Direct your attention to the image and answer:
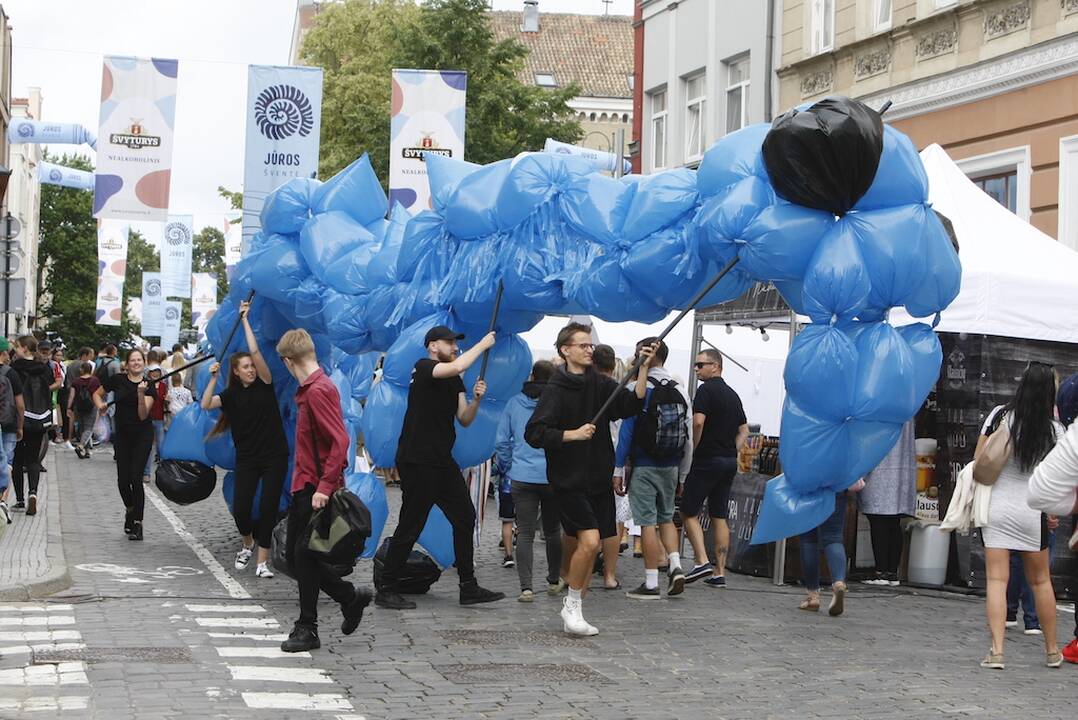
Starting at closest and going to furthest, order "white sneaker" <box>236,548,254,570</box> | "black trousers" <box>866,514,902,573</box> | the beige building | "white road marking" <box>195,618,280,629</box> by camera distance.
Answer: "white road marking" <box>195,618,280,629</box> < "white sneaker" <box>236,548,254,570</box> < "black trousers" <box>866,514,902,573</box> < the beige building

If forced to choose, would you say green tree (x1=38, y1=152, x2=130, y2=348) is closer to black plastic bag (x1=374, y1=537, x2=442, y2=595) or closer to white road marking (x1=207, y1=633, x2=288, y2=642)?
black plastic bag (x1=374, y1=537, x2=442, y2=595)

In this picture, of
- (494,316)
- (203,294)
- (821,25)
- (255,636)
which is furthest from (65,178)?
(255,636)

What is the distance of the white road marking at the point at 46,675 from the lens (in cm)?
752

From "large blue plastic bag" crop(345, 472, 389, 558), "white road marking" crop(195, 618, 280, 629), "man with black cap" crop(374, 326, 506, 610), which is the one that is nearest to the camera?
"white road marking" crop(195, 618, 280, 629)

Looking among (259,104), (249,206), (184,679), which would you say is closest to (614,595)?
(184,679)

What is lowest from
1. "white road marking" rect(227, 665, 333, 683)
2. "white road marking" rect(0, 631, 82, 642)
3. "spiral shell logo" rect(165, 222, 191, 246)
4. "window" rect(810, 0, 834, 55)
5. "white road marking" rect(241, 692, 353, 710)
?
"white road marking" rect(241, 692, 353, 710)

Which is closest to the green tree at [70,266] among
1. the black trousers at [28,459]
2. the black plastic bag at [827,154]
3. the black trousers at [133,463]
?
the black trousers at [28,459]

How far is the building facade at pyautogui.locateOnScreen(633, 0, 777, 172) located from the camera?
25.2 m

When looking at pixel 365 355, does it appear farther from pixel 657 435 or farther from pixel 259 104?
pixel 259 104

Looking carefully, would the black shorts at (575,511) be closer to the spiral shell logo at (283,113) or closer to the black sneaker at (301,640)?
the black sneaker at (301,640)

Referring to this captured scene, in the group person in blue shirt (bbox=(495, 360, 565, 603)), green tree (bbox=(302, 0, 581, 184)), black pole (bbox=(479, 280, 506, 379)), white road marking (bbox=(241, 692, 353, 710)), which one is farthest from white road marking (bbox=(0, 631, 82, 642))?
green tree (bbox=(302, 0, 581, 184))

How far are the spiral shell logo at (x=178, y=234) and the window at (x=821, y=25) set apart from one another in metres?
27.8

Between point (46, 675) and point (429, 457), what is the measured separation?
10.4ft

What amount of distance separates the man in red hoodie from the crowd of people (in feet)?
0.04
